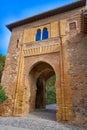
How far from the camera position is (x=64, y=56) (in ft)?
34.9

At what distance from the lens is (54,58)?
11023 millimetres

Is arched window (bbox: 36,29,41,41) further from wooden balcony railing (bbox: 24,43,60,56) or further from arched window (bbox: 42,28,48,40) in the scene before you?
wooden balcony railing (bbox: 24,43,60,56)

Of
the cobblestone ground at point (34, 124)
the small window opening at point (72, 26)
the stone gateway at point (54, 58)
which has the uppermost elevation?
the small window opening at point (72, 26)

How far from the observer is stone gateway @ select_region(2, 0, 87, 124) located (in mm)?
9453

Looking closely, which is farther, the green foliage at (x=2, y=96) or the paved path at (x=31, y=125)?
the green foliage at (x=2, y=96)

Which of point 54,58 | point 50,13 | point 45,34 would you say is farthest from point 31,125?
point 50,13

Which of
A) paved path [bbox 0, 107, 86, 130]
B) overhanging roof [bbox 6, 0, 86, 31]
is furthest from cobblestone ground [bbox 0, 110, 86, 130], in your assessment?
overhanging roof [bbox 6, 0, 86, 31]

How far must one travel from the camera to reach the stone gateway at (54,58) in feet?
31.0

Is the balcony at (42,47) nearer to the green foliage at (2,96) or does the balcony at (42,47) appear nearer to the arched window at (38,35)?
the arched window at (38,35)

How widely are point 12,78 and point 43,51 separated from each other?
147 inches

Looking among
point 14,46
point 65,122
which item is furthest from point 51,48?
point 65,122

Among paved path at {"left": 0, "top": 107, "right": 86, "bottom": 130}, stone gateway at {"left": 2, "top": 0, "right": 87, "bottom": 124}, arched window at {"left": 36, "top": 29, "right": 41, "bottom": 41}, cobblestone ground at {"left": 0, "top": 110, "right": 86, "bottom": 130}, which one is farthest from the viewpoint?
arched window at {"left": 36, "top": 29, "right": 41, "bottom": 41}

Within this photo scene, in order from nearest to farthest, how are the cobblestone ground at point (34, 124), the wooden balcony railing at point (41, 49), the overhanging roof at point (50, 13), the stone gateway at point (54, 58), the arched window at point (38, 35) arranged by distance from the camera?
1. the cobblestone ground at point (34, 124)
2. the stone gateway at point (54, 58)
3. the wooden balcony railing at point (41, 49)
4. the overhanging roof at point (50, 13)
5. the arched window at point (38, 35)

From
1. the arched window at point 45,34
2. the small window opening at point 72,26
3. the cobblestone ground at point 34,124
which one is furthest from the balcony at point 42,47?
the cobblestone ground at point 34,124
